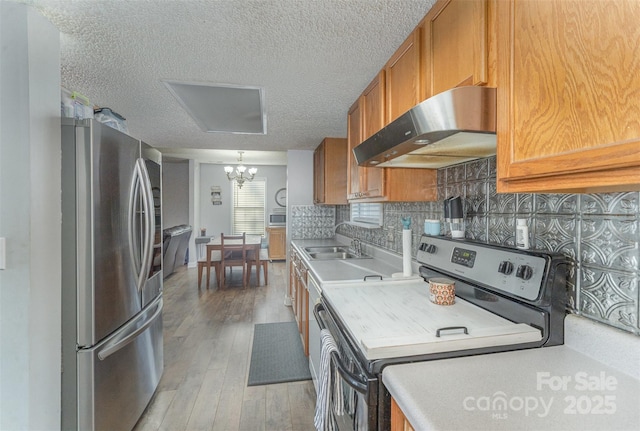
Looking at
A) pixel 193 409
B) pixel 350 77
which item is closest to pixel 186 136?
pixel 350 77

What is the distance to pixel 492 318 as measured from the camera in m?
1.09

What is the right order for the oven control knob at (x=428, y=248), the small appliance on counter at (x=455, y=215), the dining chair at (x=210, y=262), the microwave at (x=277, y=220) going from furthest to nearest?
the microwave at (x=277, y=220) → the dining chair at (x=210, y=262) → the oven control knob at (x=428, y=248) → the small appliance on counter at (x=455, y=215)

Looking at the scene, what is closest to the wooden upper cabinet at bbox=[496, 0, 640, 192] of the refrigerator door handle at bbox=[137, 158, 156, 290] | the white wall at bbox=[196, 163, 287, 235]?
the refrigerator door handle at bbox=[137, 158, 156, 290]

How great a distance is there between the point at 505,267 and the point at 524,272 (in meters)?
0.09

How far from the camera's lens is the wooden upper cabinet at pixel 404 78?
1275 millimetres

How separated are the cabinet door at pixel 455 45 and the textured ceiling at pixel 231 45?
115 mm

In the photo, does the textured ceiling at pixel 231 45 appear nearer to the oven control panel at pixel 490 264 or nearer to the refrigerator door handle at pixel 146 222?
the refrigerator door handle at pixel 146 222

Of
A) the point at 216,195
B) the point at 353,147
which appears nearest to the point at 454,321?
the point at 353,147

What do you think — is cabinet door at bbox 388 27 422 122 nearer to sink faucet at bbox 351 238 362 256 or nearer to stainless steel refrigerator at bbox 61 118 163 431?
stainless steel refrigerator at bbox 61 118 163 431

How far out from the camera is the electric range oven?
0.87m

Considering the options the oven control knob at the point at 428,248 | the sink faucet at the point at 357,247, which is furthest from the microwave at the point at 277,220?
the oven control knob at the point at 428,248

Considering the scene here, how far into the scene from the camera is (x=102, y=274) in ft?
4.59

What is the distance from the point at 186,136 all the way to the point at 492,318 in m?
3.45

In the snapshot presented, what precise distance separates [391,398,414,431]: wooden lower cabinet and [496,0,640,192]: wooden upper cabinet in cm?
69
